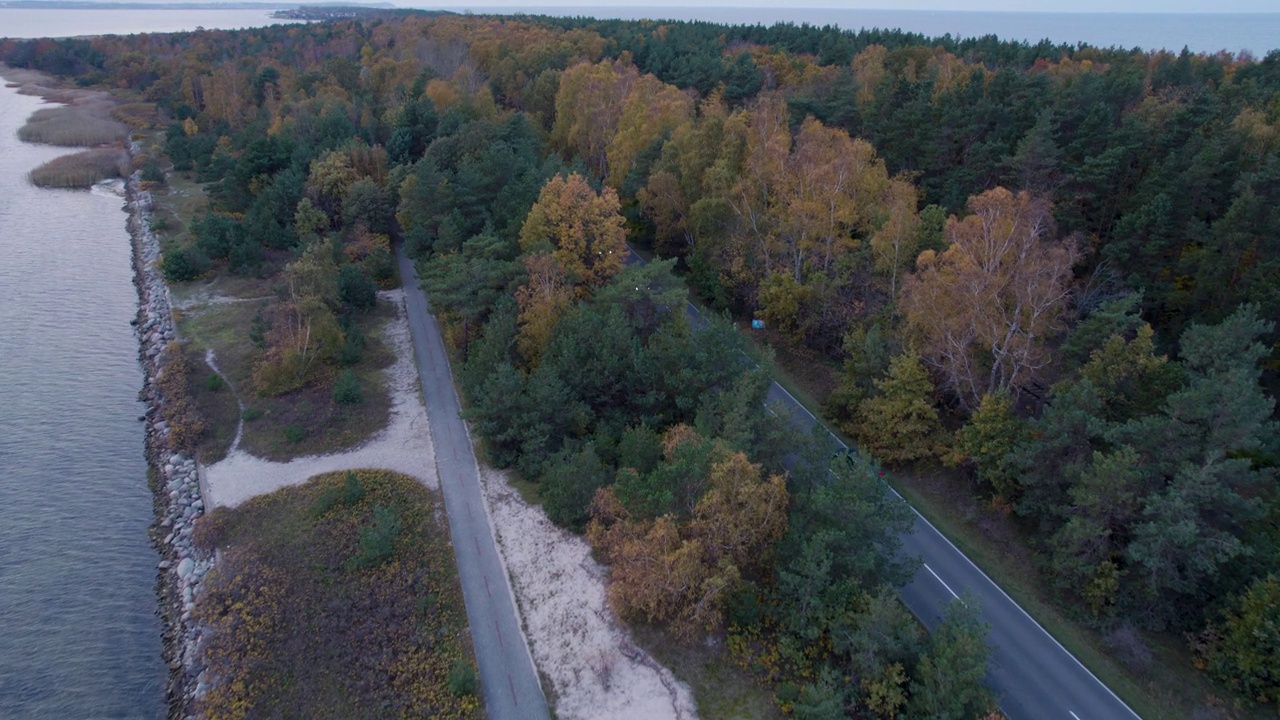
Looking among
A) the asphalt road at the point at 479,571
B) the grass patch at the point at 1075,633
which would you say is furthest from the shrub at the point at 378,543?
the grass patch at the point at 1075,633

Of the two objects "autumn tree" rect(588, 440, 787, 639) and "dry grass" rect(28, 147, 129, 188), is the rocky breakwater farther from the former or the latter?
"dry grass" rect(28, 147, 129, 188)

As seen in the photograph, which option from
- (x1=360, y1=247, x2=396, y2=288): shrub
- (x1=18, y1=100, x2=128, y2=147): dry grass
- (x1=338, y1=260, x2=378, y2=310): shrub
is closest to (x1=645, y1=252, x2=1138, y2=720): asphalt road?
(x1=338, y1=260, x2=378, y2=310): shrub

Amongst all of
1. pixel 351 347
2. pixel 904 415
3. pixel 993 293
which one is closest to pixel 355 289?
pixel 351 347

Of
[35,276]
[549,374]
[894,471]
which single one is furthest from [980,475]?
[35,276]

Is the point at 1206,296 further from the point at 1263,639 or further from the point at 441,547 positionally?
the point at 441,547

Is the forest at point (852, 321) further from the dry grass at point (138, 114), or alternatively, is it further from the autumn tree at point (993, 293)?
the dry grass at point (138, 114)

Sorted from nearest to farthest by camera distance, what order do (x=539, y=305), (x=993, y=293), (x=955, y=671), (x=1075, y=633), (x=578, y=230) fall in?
(x=955, y=671)
(x=1075, y=633)
(x=993, y=293)
(x=539, y=305)
(x=578, y=230)

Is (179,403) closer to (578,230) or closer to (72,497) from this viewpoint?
(72,497)
